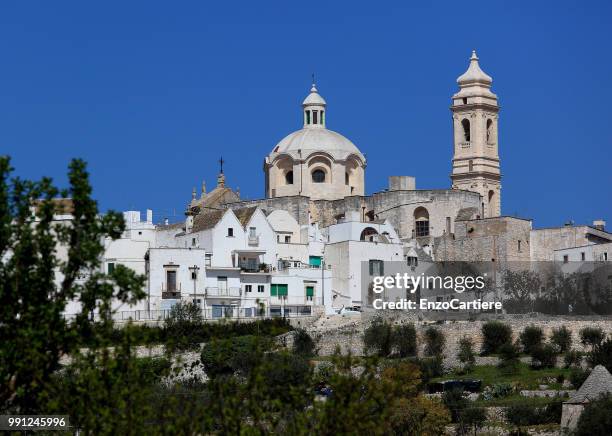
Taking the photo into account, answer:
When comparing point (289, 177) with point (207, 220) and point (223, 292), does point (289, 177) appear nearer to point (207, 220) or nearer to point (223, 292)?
point (207, 220)

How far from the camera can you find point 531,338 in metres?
61.0

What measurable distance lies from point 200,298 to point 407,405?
16.7m

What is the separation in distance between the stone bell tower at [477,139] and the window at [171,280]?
2463cm

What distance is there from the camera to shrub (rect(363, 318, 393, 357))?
201ft

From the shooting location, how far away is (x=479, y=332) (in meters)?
62.0

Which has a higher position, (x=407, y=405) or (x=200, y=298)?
(x=200, y=298)

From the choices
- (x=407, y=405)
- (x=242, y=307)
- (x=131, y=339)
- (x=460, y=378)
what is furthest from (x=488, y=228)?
(x=131, y=339)

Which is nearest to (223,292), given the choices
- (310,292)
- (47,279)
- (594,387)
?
(310,292)

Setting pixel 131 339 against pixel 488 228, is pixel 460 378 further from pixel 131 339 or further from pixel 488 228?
pixel 131 339

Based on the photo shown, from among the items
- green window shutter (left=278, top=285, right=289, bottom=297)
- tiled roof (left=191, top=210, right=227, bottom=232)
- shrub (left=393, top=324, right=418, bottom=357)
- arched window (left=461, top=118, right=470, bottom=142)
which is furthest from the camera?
arched window (left=461, top=118, right=470, bottom=142)

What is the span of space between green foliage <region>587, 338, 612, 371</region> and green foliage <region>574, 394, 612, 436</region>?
8447 millimetres
